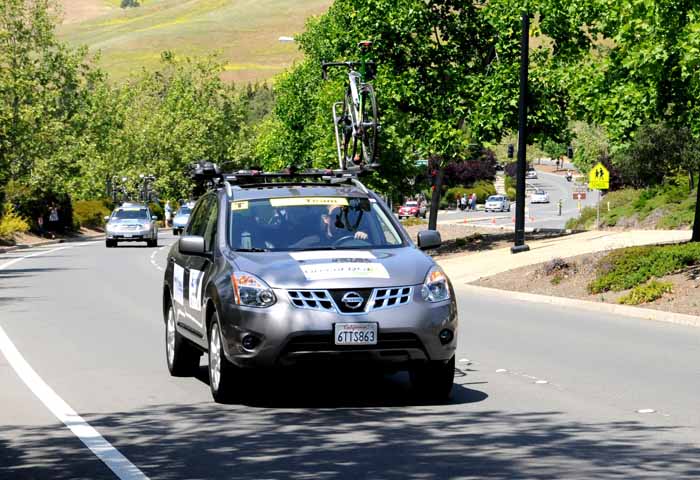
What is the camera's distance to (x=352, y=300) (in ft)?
34.2

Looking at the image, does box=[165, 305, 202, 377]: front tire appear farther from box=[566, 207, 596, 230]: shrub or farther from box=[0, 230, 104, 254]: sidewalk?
box=[566, 207, 596, 230]: shrub

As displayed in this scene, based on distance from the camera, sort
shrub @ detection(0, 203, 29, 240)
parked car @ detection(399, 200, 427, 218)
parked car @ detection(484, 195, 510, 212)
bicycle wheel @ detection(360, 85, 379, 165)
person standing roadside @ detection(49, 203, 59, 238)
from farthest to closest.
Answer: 1. parked car @ detection(484, 195, 510, 212)
2. parked car @ detection(399, 200, 427, 218)
3. person standing roadside @ detection(49, 203, 59, 238)
4. shrub @ detection(0, 203, 29, 240)
5. bicycle wheel @ detection(360, 85, 379, 165)

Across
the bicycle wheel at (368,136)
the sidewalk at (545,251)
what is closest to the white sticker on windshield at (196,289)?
the bicycle wheel at (368,136)

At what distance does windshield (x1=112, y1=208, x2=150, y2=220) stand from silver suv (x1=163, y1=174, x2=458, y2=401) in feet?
144

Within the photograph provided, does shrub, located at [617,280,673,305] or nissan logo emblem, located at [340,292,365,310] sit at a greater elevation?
nissan logo emblem, located at [340,292,365,310]

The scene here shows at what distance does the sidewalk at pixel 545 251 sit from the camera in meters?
32.6

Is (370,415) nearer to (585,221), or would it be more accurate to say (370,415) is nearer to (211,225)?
(211,225)

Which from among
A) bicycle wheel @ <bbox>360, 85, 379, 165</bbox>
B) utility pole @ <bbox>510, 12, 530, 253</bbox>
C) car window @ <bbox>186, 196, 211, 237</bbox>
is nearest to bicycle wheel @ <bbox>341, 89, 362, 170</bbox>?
bicycle wheel @ <bbox>360, 85, 379, 165</bbox>

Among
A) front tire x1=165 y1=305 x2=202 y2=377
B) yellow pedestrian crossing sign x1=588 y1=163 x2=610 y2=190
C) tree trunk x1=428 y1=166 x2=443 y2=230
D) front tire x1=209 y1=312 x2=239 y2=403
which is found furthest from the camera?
yellow pedestrian crossing sign x1=588 y1=163 x2=610 y2=190

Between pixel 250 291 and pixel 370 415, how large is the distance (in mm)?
1332

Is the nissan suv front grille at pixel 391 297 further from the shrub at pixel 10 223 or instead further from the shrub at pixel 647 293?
the shrub at pixel 10 223

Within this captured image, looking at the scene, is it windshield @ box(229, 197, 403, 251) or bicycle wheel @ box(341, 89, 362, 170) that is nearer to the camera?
windshield @ box(229, 197, 403, 251)

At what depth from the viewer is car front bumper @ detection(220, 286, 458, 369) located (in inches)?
408

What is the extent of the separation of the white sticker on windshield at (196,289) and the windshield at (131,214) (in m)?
43.7
